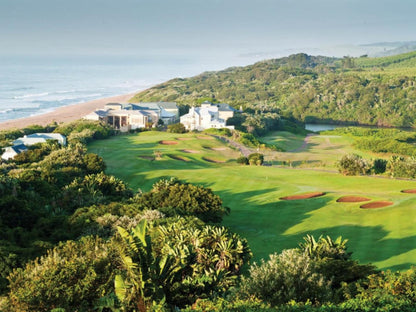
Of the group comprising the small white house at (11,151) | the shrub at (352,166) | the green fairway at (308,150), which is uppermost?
the small white house at (11,151)

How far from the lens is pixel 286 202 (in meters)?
49.9

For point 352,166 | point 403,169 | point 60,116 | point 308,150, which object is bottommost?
point 308,150

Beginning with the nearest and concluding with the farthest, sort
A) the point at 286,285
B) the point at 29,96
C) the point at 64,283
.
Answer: the point at 64,283, the point at 286,285, the point at 29,96

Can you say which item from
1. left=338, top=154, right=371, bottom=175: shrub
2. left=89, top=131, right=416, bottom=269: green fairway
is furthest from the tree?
left=338, top=154, right=371, bottom=175: shrub

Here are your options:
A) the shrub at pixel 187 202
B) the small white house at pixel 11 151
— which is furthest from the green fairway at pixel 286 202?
the small white house at pixel 11 151

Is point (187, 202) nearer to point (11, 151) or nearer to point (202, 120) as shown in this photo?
point (11, 151)

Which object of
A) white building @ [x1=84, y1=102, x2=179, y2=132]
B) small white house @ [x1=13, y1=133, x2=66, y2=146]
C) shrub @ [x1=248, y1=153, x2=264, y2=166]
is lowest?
shrub @ [x1=248, y1=153, x2=264, y2=166]

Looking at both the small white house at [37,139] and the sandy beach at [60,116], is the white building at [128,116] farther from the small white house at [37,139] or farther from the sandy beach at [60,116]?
the small white house at [37,139]

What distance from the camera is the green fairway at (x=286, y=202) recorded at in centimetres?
3488

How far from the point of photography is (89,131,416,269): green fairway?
34878 mm

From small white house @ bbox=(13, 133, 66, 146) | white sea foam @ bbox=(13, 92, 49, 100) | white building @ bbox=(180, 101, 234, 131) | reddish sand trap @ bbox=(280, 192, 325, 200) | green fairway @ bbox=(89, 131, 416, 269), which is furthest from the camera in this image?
white sea foam @ bbox=(13, 92, 49, 100)

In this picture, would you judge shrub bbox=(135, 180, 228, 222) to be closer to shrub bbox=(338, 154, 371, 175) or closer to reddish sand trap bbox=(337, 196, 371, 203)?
reddish sand trap bbox=(337, 196, 371, 203)

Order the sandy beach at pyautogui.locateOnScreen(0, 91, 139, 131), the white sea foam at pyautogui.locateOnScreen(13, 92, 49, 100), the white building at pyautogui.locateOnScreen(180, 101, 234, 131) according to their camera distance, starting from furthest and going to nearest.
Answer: the white sea foam at pyautogui.locateOnScreen(13, 92, 49, 100) → the white building at pyautogui.locateOnScreen(180, 101, 234, 131) → the sandy beach at pyautogui.locateOnScreen(0, 91, 139, 131)

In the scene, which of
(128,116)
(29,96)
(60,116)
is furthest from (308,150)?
(29,96)
